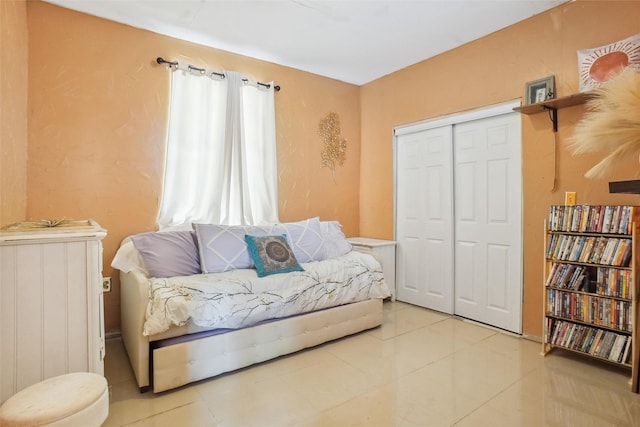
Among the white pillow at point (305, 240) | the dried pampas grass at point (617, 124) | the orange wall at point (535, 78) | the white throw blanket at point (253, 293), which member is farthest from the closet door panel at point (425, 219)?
the dried pampas grass at point (617, 124)

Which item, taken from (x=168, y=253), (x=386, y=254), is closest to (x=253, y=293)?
(x=168, y=253)

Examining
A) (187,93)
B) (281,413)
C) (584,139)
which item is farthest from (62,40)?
(584,139)

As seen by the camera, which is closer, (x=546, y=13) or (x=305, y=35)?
(x=546, y=13)

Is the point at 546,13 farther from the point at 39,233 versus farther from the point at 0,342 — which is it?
the point at 0,342

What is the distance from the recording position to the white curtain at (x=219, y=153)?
2.95 m

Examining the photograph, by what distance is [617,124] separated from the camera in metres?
1.25

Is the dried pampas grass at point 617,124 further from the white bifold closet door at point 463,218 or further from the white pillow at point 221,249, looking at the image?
the white pillow at point 221,249

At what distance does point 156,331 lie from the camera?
73.1 inches

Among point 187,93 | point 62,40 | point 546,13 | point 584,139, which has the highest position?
point 546,13

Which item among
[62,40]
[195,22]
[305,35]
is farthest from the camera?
[305,35]

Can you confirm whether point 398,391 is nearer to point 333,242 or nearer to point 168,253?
point 333,242

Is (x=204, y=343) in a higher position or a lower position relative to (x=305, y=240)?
lower

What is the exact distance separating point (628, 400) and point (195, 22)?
3.84 meters

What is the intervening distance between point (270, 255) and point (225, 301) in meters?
0.61
